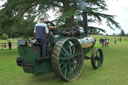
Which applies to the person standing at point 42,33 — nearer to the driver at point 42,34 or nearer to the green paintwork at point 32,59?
the driver at point 42,34

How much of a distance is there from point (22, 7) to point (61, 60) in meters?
8.67

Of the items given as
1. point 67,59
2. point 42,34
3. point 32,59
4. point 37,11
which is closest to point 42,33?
point 42,34

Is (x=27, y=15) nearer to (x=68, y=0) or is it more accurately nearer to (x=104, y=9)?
(x=68, y=0)

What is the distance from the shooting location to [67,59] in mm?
4512

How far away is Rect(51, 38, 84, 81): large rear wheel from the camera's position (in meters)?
4.15

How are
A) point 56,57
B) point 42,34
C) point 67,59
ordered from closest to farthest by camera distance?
1. point 56,57
2. point 42,34
3. point 67,59

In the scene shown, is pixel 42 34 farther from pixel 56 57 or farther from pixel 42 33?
pixel 56 57

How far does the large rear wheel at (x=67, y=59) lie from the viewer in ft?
13.6

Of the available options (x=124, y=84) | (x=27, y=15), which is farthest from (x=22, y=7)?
(x=124, y=84)

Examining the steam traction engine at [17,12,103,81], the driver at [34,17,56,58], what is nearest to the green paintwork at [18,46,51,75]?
the steam traction engine at [17,12,103,81]

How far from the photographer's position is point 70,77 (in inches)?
185

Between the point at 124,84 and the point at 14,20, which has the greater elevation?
the point at 14,20

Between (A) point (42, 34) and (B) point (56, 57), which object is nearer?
(B) point (56, 57)

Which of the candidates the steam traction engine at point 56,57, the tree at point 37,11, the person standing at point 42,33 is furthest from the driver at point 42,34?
the tree at point 37,11
